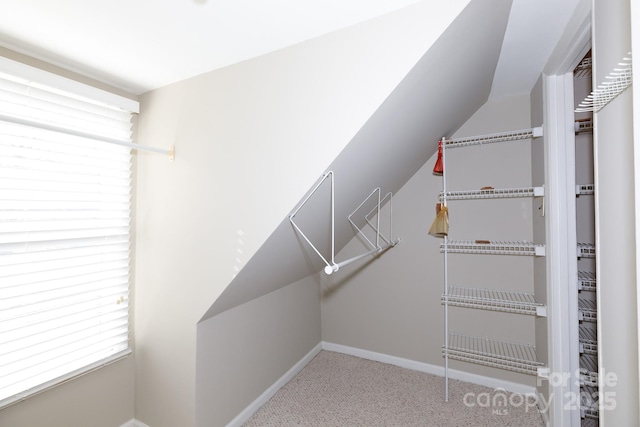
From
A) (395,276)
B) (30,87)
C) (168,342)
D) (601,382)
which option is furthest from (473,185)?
(30,87)

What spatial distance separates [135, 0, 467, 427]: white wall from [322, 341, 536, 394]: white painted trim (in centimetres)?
162

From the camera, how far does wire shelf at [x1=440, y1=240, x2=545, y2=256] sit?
203 cm

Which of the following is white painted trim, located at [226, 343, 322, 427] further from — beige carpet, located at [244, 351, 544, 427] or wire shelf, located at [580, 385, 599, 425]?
wire shelf, located at [580, 385, 599, 425]

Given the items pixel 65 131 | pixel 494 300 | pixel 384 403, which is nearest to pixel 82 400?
pixel 65 131

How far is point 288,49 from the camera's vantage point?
1.48 m

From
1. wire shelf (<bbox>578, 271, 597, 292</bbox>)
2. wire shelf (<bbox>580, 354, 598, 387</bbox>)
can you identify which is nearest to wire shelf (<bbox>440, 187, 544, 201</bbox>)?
wire shelf (<bbox>578, 271, 597, 292</bbox>)

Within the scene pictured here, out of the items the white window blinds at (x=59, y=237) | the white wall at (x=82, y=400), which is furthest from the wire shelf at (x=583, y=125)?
the white wall at (x=82, y=400)

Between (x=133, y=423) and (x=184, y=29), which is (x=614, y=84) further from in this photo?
(x=133, y=423)

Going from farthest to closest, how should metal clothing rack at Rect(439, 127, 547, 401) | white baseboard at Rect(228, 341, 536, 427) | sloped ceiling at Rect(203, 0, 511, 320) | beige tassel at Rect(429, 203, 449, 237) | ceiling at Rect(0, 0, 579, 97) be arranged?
beige tassel at Rect(429, 203, 449, 237) < white baseboard at Rect(228, 341, 536, 427) < metal clothing rack at Rect(439, 127, 547, 401) < sloped ceiling at Rect(203, 0, 511, 320) < ceiling at Rect(0, 0, 579, 97)

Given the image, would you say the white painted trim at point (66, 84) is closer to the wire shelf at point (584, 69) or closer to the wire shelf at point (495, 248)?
the wire shelf at point (495, 248)

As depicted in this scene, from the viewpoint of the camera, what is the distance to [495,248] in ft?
7.30

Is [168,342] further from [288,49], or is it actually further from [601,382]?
[601,382]

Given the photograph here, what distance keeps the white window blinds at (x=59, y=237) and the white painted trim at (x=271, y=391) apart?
89 cm

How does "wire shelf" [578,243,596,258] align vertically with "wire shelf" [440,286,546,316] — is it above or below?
above
